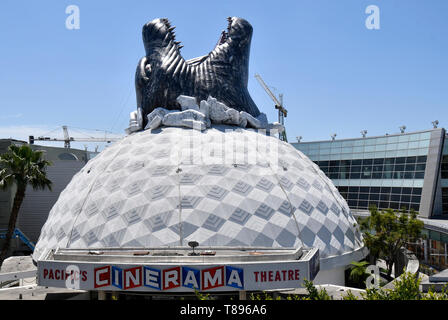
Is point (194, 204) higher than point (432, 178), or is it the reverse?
point (432, 178)

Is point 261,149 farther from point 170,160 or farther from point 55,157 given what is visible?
point 55,157

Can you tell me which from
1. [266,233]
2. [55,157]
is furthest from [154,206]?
[55,157]

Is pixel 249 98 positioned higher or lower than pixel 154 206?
higher

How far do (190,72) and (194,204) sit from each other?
12300 mm

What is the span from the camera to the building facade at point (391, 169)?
43000mm

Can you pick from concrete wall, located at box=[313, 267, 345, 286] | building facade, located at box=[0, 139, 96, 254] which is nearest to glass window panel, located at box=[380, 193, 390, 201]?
concrete wall, located at box=[313, 267, 345, 286]

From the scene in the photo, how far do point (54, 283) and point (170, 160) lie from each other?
411 inches

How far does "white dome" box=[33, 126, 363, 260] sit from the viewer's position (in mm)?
21109

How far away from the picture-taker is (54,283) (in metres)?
16.1

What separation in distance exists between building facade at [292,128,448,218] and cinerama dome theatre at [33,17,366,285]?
20957 millimetres

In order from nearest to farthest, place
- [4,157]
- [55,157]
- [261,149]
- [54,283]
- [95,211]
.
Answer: [54,283] < [95,211] < [261,149] < [4,157] < [55,157]

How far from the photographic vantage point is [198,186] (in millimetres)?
22875

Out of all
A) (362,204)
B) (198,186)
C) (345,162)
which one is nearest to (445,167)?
(362,204)

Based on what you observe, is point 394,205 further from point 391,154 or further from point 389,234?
point 389,234
